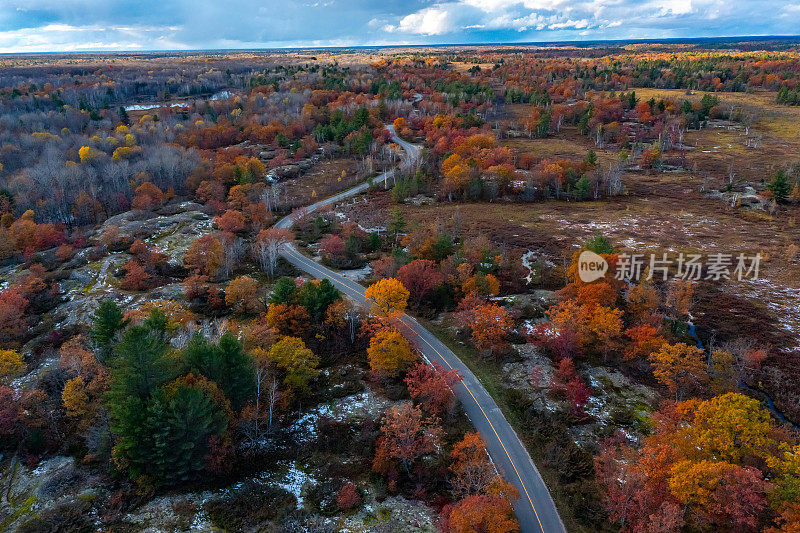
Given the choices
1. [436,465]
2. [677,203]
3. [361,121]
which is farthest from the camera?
[361,121]

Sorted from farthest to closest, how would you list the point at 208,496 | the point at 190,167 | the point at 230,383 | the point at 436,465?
the point at 190,167
the point at 230,383
the point at 436,465
the point at 208,496

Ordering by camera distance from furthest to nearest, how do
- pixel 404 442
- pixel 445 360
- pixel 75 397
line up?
pixel 445 360 < pixel 75 397 < pixel 404 442

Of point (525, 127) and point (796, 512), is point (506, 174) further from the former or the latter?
point (796, 512)

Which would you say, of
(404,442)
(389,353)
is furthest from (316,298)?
(404,442)

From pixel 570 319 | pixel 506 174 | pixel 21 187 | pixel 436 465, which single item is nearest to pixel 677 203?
pixel 506 174

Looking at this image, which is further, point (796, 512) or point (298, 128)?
point (298, 128)

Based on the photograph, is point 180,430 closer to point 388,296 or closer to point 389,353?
point 389,353
